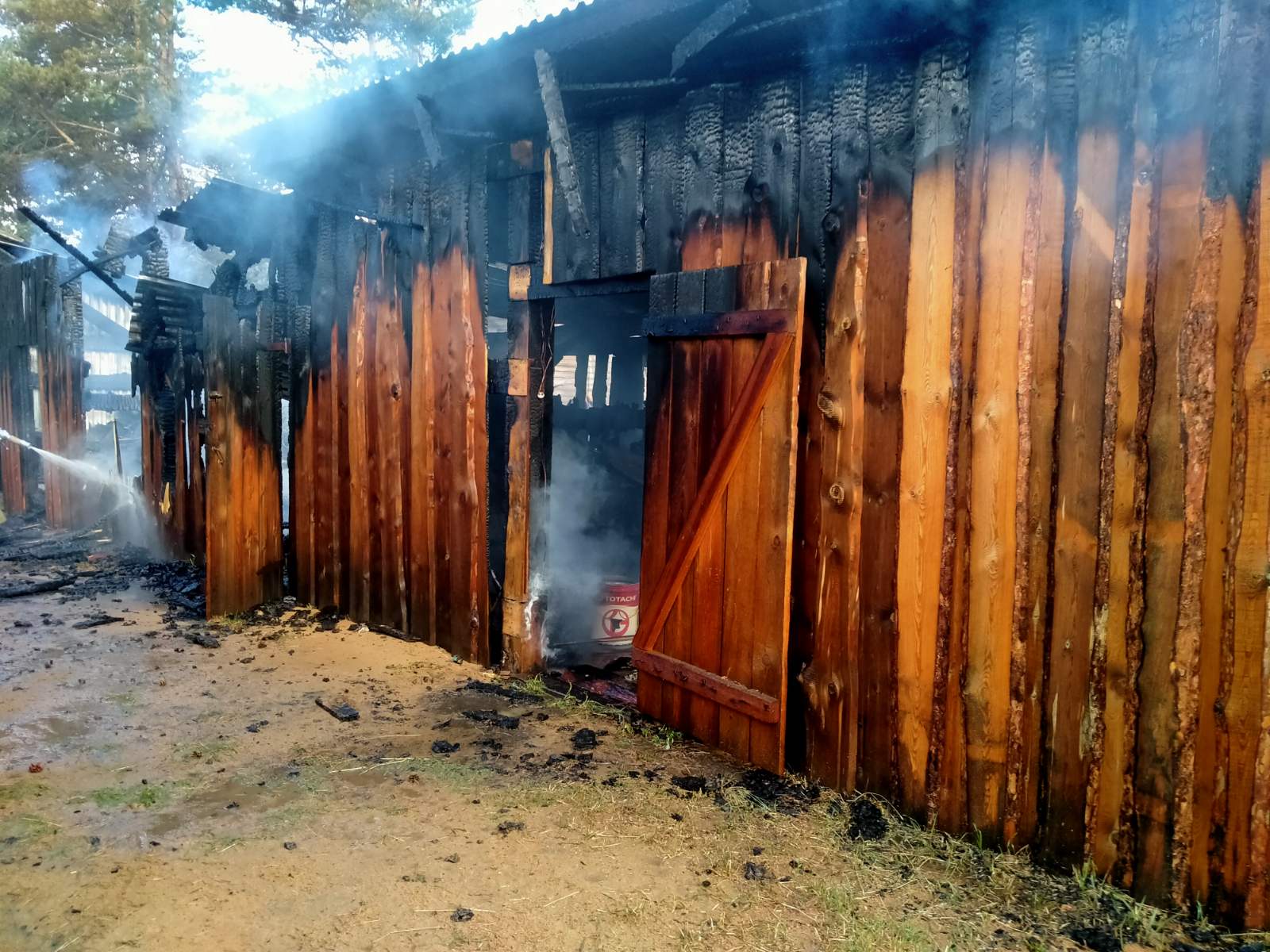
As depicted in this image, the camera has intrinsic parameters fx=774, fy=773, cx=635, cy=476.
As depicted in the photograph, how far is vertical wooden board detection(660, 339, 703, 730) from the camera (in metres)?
4.45

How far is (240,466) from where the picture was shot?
7.19 metres

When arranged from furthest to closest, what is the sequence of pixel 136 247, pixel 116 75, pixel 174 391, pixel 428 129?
1. pixel 116 75
2. pixel 136 247
3. pixel 174 391
4. pixel 428 129

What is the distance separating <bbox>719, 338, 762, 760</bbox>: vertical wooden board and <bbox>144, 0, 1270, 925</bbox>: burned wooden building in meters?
0.02

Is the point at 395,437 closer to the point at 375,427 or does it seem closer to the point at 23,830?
the point at 375,427

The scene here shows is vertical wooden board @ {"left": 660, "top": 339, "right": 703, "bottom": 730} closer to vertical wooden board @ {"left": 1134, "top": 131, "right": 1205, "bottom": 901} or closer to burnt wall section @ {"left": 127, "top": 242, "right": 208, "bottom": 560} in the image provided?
vertical wooden board @ {"left": 1134, "top": 131, "right": 1205, "bottom": 901}

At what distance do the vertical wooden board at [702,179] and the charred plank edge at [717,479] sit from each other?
2.60 ft

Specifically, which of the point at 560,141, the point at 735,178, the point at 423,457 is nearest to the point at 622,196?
the point at 560,141

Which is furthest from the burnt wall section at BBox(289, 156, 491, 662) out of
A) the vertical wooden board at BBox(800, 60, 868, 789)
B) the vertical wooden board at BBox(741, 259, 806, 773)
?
the vertical wooden board at BBox(800, 60, 868, 789)

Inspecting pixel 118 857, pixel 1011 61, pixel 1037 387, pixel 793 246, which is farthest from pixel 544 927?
pixel 1011 61

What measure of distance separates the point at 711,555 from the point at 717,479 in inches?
17.2

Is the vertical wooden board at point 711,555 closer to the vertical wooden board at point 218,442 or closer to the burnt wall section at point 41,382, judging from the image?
the vertical wooden board at point 218,442

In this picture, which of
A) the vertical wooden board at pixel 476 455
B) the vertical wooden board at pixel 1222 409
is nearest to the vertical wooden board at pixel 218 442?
the vertical wooden board at pixel 476 455

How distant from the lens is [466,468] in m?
6.00

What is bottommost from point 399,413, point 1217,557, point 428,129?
point 1217,557
